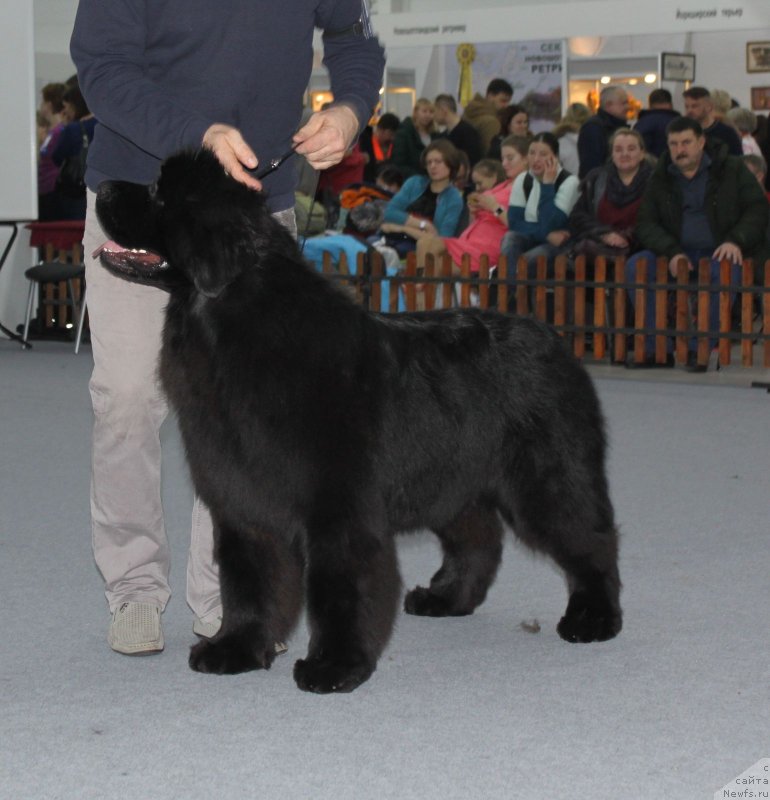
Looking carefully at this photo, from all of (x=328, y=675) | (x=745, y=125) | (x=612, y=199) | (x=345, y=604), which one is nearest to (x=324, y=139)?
(x=345, y=604)

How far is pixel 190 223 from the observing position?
2.68 meters

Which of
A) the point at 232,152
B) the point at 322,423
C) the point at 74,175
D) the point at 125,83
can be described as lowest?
the point at 322,423

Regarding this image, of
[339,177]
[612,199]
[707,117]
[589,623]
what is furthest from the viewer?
[339,177]

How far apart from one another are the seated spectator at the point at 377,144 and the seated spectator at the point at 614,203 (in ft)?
10.4

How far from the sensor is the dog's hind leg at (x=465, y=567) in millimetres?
3543

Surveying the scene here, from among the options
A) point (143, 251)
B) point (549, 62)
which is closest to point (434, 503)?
point (143, 251)

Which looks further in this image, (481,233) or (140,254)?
(481,233)

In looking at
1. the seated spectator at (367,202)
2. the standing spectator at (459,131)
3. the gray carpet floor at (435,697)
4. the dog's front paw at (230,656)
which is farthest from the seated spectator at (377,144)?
the dog's front paw at (230,656)

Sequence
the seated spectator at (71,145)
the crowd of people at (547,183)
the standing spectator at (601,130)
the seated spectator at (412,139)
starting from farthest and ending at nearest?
the seated spectator at (412,139) < the seated spectator at (71,145) < the standing spectator at (601,130) < the crowd of people at (547,183)

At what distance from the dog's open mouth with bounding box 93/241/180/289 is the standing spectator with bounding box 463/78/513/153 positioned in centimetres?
891

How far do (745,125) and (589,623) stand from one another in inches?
350

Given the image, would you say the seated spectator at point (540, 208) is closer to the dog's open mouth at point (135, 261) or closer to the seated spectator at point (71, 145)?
the seated spectator at point (71, 145)

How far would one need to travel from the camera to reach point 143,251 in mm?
2785

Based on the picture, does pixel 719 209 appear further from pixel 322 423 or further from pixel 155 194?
pixel 155 194
